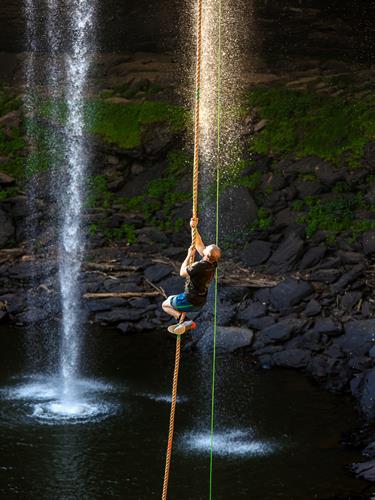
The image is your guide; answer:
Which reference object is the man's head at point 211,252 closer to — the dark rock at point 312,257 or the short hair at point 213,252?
the short hair at point 213,252

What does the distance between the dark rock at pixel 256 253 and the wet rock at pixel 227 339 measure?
245cm

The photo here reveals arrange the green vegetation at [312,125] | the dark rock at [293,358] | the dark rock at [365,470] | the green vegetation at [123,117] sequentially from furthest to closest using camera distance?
1. the green vegetation at [123,117]
2. the green vegetation at [312,125]
3. the dark rock at [293,358]
4. the dark rock at [365,470]

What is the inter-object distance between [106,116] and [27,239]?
3665mm

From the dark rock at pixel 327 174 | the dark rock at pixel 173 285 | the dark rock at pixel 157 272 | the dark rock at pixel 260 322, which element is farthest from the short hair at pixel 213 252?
the dark rock at pixel 327 174

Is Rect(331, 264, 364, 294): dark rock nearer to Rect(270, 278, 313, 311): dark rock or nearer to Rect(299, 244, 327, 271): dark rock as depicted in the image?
Rect(270, 278, 313, 311): dark rock

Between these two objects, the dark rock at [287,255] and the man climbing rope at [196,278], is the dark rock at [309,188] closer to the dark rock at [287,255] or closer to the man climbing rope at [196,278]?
the dark rock at [287,255]

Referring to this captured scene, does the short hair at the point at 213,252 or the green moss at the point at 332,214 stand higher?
the short hair at the point at 213,252

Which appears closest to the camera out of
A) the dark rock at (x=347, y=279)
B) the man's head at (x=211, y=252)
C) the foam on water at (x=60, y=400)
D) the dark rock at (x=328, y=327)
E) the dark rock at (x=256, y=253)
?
the man's head at (x=211, y=252)

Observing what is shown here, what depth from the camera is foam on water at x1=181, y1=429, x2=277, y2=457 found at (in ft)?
38.4

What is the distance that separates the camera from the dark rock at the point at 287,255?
18.1 meters

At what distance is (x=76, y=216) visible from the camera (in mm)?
20734

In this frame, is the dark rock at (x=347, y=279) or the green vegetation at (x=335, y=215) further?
the green vegetation at (x=335, y=215)

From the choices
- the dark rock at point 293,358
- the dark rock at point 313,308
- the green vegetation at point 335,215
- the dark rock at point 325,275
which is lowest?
the dark rock at point 293,358

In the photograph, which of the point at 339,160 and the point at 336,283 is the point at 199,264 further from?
the point at 339,160
